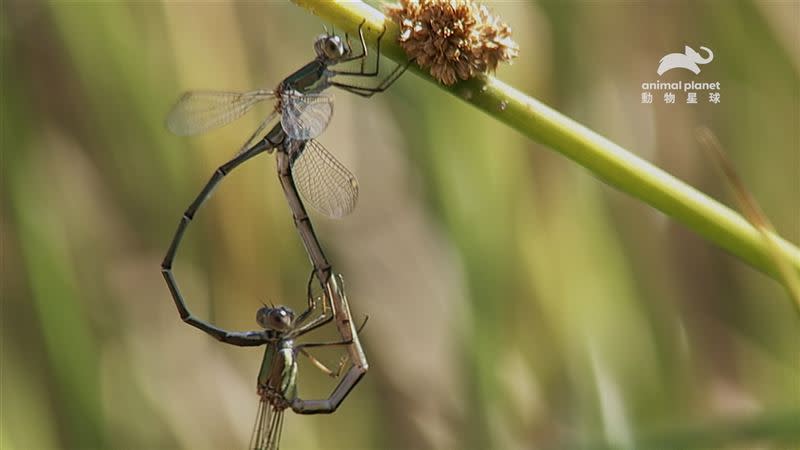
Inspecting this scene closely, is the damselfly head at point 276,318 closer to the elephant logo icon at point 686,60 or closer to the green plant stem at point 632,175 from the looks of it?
the green plant stem at point 632,175

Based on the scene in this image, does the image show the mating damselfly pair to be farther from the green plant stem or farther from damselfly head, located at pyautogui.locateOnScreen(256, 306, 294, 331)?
the green plant stem

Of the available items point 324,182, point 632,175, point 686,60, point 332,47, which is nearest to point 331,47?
point 332,47

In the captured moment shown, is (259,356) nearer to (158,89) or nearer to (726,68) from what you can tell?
(158,89)

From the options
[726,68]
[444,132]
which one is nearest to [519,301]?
[444,132]

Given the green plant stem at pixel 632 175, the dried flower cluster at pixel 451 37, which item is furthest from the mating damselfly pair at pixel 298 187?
the green plant stem at pixel 632 175

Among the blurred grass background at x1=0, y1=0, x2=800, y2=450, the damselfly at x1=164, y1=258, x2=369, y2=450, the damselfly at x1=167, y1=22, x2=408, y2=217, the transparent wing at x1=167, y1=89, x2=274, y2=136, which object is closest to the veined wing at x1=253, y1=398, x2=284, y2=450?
the damselfly at x1=164, y1=258, x2=369, y2=450

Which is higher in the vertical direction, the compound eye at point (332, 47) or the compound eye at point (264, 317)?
the compound eye at point (332, 47)

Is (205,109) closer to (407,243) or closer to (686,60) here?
(407,243)
